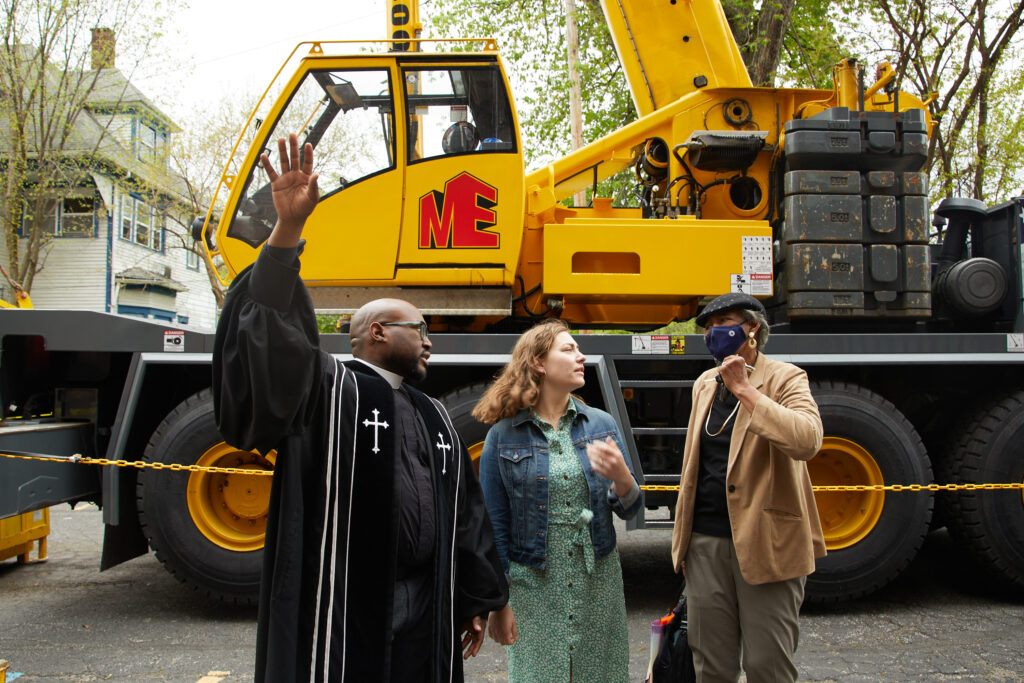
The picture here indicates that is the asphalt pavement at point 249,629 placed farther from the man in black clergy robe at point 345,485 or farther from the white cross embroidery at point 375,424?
the white cross embroidery at point 375,424

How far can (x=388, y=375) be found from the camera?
89.7 inches

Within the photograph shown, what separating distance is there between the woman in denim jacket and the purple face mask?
19.7 inches

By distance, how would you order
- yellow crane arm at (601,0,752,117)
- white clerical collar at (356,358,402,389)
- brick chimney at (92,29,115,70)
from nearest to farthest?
white clerical collar at (356,358,402,389), yellow crane arm at (601,0,752,117), brick chimney at (92,29,115,70)

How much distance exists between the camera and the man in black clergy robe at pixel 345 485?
5.87 ft

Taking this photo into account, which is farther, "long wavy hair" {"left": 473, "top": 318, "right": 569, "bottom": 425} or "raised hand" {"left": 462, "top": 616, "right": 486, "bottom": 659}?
"long wavy hair" {"left": 473, "top": 318, "right": 569, "bottom": 425}

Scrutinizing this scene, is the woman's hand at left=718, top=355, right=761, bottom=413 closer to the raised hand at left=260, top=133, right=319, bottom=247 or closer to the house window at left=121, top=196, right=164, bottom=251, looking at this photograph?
the raised hand at left=260, top=133, right=319, bottom=247

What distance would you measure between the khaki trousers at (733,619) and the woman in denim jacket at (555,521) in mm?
281

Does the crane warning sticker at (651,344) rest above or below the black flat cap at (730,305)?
below

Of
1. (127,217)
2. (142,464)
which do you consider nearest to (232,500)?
(142,464)

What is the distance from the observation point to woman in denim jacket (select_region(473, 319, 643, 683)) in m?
2.56

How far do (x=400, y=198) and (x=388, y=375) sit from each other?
2808 millimetres

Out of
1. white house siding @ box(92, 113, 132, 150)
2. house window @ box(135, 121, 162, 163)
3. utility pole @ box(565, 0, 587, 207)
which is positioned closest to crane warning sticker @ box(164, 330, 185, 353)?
utility pole @ box(565, 0, 587, 207)

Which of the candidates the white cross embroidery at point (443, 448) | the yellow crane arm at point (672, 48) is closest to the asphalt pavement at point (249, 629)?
the white cross embroidery at point (443, 448)

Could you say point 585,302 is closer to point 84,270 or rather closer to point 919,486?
point 919,486
